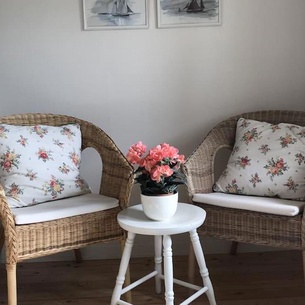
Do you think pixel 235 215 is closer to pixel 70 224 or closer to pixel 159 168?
pixel 159 168

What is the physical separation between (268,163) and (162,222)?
0.65 m

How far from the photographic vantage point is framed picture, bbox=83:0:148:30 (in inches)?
103

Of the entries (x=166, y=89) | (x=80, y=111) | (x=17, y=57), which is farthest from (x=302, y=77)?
(x=17, y=57)

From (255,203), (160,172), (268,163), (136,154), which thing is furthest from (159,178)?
(268,163)

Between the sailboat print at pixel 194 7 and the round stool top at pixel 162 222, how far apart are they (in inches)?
42.7

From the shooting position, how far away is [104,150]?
2.43 m

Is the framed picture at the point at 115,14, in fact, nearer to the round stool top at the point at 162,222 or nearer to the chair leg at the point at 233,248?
the round stool top at the point at 162,222

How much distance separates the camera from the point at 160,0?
261 centimetres

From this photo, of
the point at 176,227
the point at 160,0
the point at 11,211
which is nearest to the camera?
the point at 176,227

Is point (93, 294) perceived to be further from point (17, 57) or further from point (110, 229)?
point (17, 57)

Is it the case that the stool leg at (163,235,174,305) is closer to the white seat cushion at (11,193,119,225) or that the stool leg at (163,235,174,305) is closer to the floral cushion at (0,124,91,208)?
the white seat cushion at (11,193,119,225)

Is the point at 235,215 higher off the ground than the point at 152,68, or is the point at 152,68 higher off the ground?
the point at 152,68

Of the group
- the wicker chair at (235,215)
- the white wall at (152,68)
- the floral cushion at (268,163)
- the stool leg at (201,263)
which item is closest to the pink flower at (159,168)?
the stool leg at (201,263)

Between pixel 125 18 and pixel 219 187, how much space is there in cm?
100
